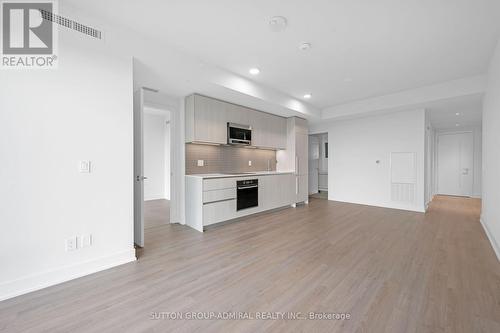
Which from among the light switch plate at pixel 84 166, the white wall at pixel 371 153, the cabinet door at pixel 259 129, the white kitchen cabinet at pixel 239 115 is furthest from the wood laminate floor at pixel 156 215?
the white wall at pixel 371 153

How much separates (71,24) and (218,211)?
3121mm

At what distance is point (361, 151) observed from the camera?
6113 mm

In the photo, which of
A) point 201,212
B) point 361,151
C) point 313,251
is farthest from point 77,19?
point 361,151

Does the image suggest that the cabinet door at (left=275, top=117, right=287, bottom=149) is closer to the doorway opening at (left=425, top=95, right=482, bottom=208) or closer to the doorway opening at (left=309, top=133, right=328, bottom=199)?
the doorway opening at (left=309, top=133, right=328, bottom=199)

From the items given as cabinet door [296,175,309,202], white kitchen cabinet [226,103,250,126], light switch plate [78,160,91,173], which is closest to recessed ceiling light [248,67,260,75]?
white kitchen cabinet [226,103,250,126]

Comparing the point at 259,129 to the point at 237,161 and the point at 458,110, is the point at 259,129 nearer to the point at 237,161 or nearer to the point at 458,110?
the point at 237,161

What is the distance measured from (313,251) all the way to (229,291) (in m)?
1.36

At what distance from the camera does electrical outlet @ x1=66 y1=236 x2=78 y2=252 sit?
2.12 meters

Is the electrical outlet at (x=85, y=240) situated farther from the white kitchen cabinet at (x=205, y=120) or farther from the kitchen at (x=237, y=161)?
the white kitchen cabinet at (x=205, y=120)

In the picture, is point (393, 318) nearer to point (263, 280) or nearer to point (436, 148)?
point (263, 280)

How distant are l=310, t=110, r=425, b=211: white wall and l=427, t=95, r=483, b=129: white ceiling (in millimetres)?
476

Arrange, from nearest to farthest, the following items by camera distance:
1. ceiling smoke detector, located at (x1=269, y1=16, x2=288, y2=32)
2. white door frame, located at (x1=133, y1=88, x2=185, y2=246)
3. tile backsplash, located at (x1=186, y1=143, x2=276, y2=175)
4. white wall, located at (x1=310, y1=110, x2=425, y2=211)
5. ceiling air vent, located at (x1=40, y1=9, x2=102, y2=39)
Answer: ceiling air vent, located at (x1=40, y1=9, x2=102, y2=39) → ceiling smoke detector, located at (x1=269, y1=16, x2=288, y2=32) → white door frame, located at (x1=133, y1=88, x2=185, y2=246) → tile backsplash, located at (x1=186, y1=143, x2=276, y2=175) → white wall, located at (x1=310, y1=110, x2=425, y2=211)

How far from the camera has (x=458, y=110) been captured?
206 inches

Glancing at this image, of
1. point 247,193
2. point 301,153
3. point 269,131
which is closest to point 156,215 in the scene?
point 247,193
